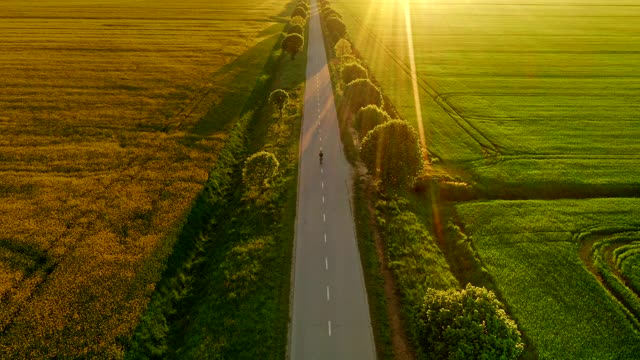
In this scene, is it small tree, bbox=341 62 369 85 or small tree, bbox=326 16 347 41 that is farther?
small tree, bbox=326 16 347 41

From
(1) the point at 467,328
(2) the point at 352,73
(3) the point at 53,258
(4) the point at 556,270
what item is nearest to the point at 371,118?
(2) the point at 352,73

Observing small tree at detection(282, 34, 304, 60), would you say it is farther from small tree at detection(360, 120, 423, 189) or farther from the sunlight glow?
small tree at detection(360, 120, 423, 189)

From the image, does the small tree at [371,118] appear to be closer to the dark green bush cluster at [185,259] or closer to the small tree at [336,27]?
the dark green bush cluster at [185,259]

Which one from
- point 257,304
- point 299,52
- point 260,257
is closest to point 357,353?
point 257,304

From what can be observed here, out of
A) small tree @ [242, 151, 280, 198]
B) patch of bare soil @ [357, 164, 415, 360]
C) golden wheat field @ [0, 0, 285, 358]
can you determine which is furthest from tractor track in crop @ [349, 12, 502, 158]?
golden wheat field @ [0, 0, 285, 358]

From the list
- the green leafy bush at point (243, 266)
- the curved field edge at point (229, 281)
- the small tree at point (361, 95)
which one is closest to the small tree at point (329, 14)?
the small tree at point (361, 95)

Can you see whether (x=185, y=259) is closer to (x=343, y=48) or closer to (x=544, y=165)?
(x=544, y=165)

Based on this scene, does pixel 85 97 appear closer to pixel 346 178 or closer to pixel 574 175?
pixel 346 178
